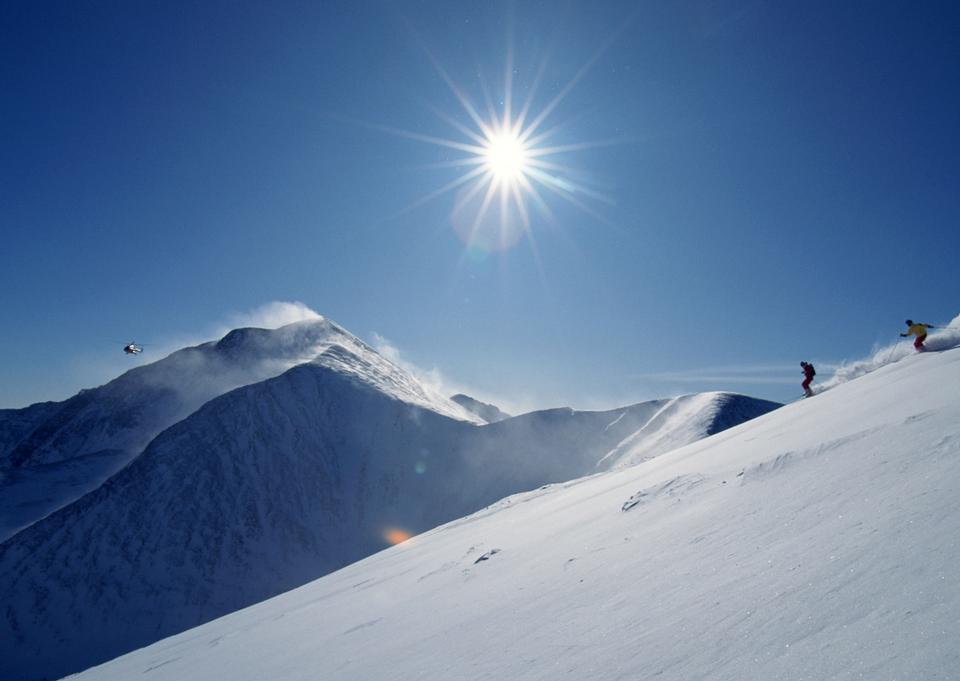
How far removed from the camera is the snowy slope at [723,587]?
2.18 metres

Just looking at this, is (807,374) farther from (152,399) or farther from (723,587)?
(152,399)

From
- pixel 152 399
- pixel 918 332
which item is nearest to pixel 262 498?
pixel 152 399

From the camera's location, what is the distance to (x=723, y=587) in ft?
10.3

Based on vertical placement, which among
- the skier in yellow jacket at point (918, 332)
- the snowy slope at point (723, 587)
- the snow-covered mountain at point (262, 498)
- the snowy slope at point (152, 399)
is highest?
the snowy slope at point (152, 399)

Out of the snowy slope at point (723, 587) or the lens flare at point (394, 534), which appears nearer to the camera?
the snowy slope at point (723, 587)

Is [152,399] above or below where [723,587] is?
above

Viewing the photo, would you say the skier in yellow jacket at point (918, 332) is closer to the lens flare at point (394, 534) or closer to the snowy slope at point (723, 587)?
the snowy slope at point (723, 587)

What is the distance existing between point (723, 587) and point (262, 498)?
99151mm

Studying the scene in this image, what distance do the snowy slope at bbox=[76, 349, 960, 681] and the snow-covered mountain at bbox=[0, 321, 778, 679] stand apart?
7669cm

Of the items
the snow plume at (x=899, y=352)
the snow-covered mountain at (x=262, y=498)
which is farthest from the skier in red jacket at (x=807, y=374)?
the snow-covered mountain at (x=262, y=498)

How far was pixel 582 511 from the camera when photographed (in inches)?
343

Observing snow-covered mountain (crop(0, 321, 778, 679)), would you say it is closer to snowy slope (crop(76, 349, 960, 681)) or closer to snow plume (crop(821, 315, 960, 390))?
snow plume (crop(821, 315, 960, 390))

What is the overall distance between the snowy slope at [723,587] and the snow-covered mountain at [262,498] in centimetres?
7669

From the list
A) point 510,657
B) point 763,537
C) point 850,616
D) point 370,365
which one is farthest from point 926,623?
point 370,365
